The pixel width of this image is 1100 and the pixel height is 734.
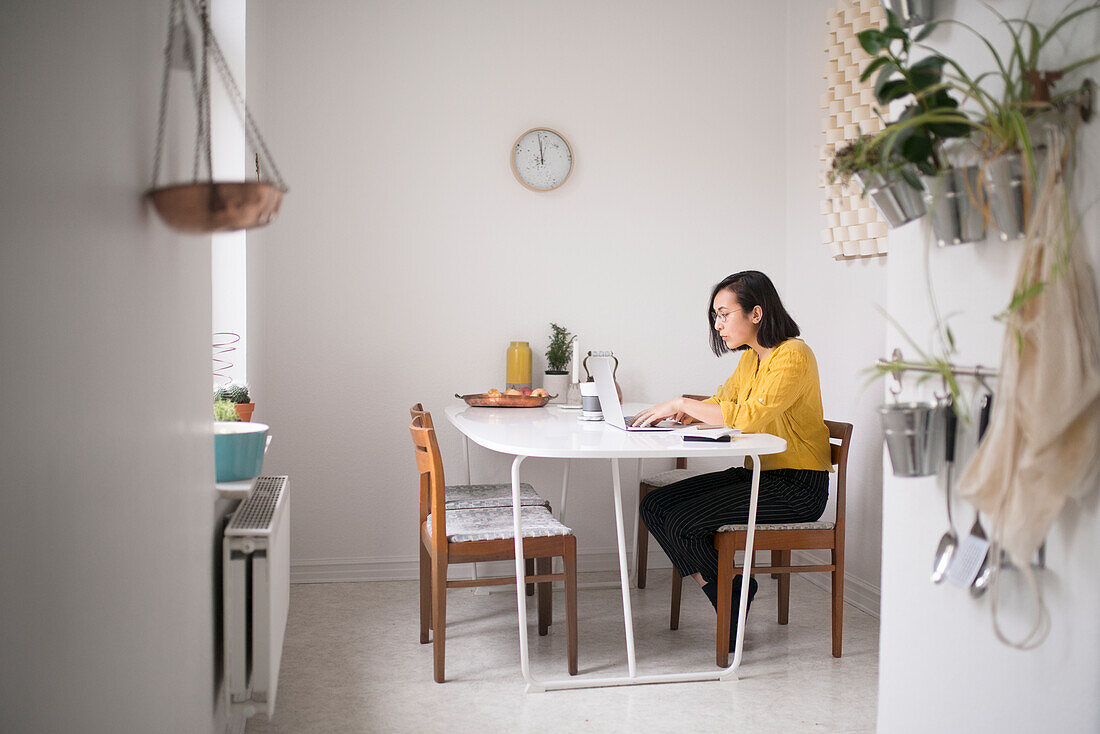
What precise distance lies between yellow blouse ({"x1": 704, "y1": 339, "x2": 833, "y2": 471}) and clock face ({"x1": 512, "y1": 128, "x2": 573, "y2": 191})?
1.32m

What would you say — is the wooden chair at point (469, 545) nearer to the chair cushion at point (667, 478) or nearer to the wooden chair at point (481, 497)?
the wooden chair at point (481, 497)

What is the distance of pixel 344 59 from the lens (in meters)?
3.47

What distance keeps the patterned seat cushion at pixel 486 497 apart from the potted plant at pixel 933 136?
70.8 inches

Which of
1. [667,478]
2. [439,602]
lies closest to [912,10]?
[439,602]

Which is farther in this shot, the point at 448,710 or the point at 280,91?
the point at 280,91

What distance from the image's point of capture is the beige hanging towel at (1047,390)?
1123mm

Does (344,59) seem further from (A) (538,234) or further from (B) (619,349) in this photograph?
(B) (619,349)

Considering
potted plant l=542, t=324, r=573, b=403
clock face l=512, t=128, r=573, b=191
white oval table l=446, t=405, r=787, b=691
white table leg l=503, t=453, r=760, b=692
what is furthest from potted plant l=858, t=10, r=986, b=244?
clock face l=512, t=128, r=573, b=191

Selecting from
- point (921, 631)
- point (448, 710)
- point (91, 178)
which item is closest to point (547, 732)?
point (448, 710)

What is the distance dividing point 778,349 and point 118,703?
2.17 metres

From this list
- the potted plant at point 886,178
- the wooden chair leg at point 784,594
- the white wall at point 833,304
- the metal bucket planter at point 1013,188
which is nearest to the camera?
the metal bucket planter at point 1013,188

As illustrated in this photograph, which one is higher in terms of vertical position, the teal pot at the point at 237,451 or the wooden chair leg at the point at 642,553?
the teal pot at the point at 237,451

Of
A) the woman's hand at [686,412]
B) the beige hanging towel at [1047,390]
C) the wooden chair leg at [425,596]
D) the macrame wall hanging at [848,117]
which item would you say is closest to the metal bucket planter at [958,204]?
the beige hanging towel at [1047,390]

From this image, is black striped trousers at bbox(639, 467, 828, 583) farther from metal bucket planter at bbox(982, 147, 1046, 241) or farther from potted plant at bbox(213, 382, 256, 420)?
metal bucket planter at bbox(982, 147, 1046, 241)
